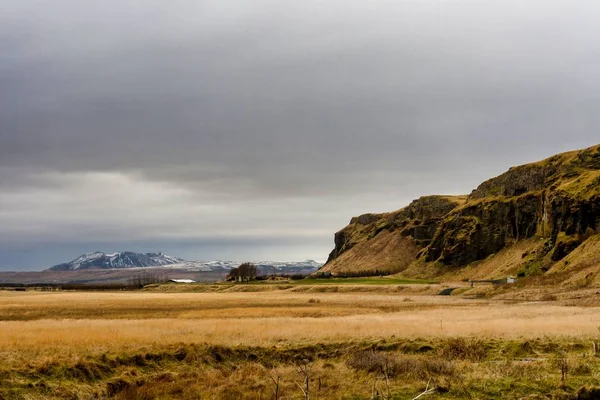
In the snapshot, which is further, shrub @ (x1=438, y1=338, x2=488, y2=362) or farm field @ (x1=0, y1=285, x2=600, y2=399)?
shrub @ (x1=438, y1=338, x2=488, y2=362)

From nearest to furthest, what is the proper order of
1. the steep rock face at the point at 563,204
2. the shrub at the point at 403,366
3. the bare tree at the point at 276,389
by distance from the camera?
1. the bare tree at the point at 276,389
2. the shrub at the point at 403,366
3. the steep rock face at the point at 563,204

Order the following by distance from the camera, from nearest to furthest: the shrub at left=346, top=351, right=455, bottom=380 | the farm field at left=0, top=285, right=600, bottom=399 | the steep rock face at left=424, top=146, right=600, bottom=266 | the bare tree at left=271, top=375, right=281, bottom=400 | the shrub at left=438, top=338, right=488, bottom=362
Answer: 1. the bare tree at left=271, top=375, right=281, bottom=400
2. the farm field at left=0, top=285, right=600, bottom=399
3. the shrub at left=346, top=351, right=455, bottom=380
4. the shrub at left=438, top=338, right=488, bottom=362
5. the steep rock face at left=424, top=146, right=600, bottom=266

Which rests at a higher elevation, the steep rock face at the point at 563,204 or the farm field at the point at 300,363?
the steep rock face at the point at 563,204

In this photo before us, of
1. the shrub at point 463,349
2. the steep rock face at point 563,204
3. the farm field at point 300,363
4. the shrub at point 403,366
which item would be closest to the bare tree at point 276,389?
the farm field at point 300,363

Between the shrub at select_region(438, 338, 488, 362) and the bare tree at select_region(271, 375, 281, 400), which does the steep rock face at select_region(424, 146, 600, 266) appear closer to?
the shrub at select_region(438, 338, 488, 362)

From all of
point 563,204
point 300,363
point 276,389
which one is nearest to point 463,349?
point 300,363

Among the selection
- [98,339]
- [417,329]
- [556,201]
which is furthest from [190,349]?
[556,201]

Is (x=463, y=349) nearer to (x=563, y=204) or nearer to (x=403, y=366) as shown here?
(x=403, y=366)

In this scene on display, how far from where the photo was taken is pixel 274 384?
21078mm

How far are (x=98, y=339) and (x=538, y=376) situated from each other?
20.0 meters

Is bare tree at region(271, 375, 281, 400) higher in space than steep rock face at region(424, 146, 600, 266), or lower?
lower

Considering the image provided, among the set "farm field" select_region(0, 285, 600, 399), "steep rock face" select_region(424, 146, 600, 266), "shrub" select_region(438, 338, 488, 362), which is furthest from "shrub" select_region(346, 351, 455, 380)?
"steep rock face" select_region(424, 146, 600, 266)

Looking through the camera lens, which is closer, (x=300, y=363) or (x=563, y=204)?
(x=300, y=363)

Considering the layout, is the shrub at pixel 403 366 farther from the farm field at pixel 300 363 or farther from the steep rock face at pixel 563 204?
the steep rock face at pixel 563 204
